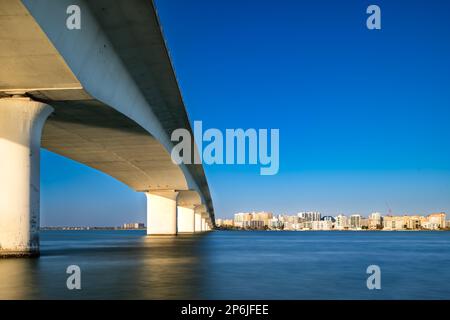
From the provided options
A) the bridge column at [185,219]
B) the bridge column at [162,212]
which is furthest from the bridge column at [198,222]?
the bridge column at [162,212]

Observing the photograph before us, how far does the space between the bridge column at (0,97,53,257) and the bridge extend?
4 cm

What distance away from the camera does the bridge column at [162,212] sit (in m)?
67.4

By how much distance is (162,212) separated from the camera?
67.4 meters

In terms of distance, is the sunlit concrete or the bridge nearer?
the bridge

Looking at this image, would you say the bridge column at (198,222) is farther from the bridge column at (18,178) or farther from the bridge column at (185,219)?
the bridge column at (18,178)

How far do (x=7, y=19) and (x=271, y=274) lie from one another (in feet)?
36.3

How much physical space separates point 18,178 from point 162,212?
44852 millimetres

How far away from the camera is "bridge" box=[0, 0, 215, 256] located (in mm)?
18125

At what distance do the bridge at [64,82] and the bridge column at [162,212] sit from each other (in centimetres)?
3374

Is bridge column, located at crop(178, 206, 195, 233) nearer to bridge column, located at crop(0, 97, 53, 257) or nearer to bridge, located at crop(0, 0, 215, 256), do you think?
bridge, located at crop(0, 0, 215, 256)

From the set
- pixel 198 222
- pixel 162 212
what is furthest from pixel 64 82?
pixel 198 222

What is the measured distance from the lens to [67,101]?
80.7 ft

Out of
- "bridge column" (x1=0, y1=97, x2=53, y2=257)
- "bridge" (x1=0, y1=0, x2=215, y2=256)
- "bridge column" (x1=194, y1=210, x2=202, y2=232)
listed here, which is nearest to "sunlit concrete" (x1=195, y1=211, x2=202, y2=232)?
"bridge column" (x1=194, y1=210, x2=202, y2=232)
